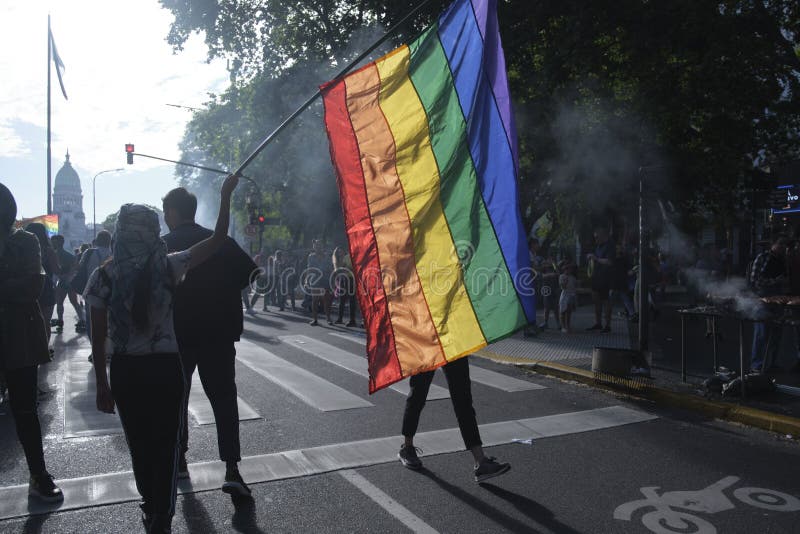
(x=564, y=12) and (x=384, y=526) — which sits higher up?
(x=564, y=12)

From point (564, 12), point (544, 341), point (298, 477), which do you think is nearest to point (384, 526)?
point (298, 477)

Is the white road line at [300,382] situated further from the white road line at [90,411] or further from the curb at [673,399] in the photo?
the curb at [673,399]

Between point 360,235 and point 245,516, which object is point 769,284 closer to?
point 360,235

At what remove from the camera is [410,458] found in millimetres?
4562

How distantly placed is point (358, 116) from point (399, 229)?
2.47ft

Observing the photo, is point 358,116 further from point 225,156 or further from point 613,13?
point 225,156

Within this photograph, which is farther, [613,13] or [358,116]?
[613,13]

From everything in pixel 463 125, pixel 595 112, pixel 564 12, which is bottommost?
pixel 463 125

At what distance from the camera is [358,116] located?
13.5 ft

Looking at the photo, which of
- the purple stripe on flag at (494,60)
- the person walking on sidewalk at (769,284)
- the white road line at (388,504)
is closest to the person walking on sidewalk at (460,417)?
the white road line at (388,504)

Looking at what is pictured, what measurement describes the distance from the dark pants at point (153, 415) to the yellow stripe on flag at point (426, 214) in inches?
61.8

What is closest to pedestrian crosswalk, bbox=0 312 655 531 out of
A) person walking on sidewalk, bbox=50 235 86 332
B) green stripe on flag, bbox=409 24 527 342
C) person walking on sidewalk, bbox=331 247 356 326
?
green stripe on flag, bbox=409 24 527 342

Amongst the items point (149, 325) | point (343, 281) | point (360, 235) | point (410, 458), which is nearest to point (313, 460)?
point (410, 458)

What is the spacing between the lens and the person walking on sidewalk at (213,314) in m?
3.89
